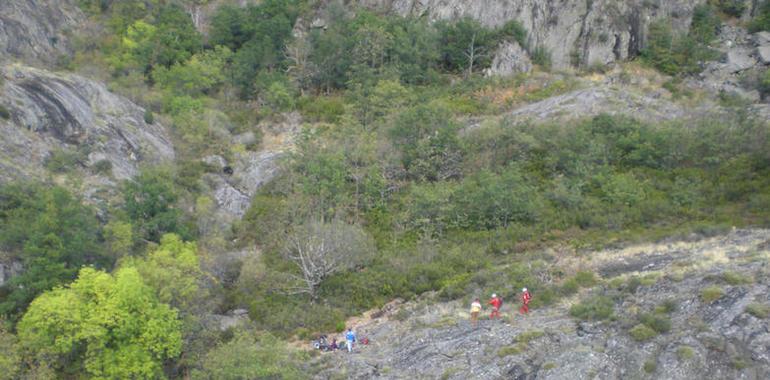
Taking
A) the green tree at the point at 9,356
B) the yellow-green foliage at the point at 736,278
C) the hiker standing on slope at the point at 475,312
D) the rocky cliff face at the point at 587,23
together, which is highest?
the rocky cliff face at the point at 587,23

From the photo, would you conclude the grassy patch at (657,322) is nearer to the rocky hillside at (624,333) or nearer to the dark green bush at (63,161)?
the rocky hillside at (624,333)

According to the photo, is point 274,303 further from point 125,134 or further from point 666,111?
point 666,111

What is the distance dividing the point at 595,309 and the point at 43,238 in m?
24.4

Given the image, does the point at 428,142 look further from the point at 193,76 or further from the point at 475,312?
the point at 193,76

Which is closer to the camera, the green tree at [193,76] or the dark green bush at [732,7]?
the green tree at [193,76]

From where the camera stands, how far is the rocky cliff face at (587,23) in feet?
195

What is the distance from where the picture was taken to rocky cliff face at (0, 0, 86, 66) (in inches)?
2088

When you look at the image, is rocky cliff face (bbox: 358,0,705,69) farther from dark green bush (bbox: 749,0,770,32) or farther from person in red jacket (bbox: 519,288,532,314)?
person in red jacket (bbox: 519,288,532,314)

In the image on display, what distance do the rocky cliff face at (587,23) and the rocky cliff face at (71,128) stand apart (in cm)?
3262

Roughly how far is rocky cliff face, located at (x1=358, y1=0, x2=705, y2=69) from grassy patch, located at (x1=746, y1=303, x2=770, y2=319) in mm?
39036

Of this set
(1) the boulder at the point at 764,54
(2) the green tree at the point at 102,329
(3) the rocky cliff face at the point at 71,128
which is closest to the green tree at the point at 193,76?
(3) the rocky cliff face at the point at 71,128

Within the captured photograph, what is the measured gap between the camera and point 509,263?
33.9m

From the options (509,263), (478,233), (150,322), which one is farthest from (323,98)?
(150,322)

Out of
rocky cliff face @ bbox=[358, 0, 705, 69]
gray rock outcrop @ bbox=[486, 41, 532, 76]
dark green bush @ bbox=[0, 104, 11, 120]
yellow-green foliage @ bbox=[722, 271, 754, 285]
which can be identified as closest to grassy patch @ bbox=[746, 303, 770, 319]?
yellow-green foliage @ bbox=[722, 271, 754, 285]
